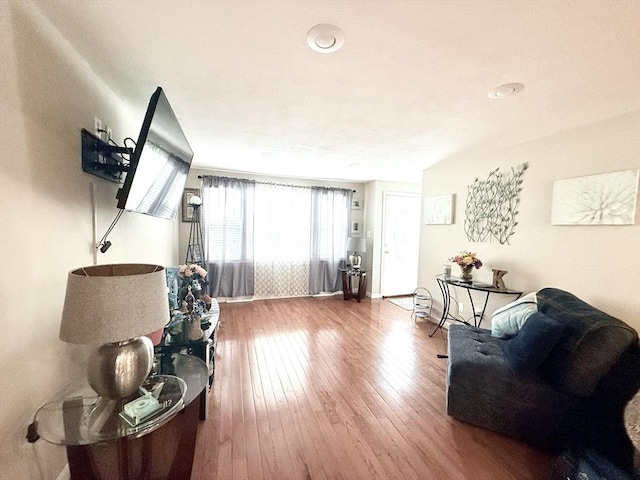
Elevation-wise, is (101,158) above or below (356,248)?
above

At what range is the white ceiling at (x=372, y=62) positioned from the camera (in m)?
1.04

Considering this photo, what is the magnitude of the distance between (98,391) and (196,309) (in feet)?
3.45

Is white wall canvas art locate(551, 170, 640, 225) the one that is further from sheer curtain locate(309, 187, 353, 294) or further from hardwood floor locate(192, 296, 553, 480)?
sheer curtain locate(309, 187, 353, 294)

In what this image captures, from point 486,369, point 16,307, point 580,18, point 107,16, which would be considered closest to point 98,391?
point 16,307

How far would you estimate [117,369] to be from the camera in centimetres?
101

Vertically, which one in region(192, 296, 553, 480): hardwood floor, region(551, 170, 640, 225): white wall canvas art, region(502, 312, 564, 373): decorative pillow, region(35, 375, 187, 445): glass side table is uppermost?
region(551, 170, 640, 225): white wall canvas art

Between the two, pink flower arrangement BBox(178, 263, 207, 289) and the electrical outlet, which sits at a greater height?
the electrical outlet

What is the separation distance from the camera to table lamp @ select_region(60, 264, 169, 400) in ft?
2.86

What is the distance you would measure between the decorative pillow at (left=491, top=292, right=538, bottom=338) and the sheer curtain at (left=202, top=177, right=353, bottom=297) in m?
3.06

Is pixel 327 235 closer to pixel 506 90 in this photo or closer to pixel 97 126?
pixel 506 90

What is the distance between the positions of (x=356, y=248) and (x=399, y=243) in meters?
1.00

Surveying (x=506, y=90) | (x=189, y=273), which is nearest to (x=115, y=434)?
(x=189, y=273)

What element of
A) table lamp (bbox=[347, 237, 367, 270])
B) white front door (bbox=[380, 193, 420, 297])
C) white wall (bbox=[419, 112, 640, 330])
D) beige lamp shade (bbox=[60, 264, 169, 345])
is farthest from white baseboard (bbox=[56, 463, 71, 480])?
white front door (bbox=[380, 193, 420, 297])

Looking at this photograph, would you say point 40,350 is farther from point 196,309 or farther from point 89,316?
point 196,309
